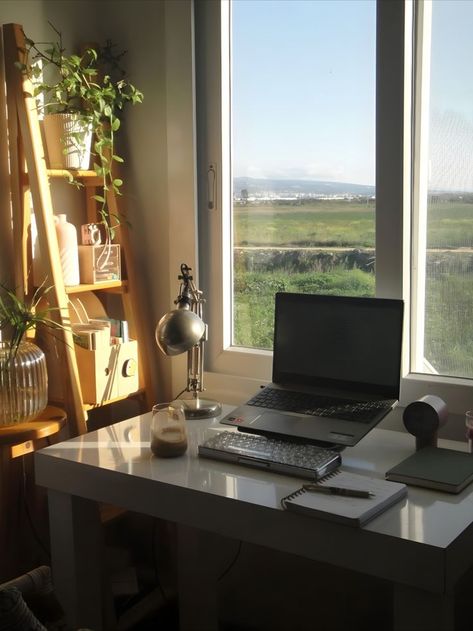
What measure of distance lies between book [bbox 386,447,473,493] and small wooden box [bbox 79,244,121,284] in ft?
3.69

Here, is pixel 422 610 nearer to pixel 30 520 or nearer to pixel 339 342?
pixel 339 342

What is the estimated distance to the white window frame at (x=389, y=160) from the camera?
2.07 metres

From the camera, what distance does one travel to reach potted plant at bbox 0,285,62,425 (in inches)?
81.4

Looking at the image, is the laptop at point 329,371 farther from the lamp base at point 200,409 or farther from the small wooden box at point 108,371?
the small wooden box at point 108,371

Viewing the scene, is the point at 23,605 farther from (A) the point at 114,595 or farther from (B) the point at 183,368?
(B) the point at 183,368

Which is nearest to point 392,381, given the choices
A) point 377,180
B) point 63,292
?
point 377,180

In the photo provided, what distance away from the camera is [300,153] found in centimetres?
233

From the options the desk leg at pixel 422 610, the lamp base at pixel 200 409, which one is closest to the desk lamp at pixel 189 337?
the lamp base at pixel 200 409

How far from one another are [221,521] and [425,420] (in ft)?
1.85

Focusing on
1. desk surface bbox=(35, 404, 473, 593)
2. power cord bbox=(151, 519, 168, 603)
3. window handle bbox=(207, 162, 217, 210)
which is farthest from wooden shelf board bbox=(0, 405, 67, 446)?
window handle bbox=(207, 162, 217, 210)

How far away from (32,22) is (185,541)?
1614 millimetres

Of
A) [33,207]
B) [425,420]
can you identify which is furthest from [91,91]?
[425,420]

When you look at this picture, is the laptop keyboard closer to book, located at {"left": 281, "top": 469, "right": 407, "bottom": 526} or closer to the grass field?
book, located at {"left": 281, "top": 469, "right": 407, "bottom": 526}

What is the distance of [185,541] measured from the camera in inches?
88.0
